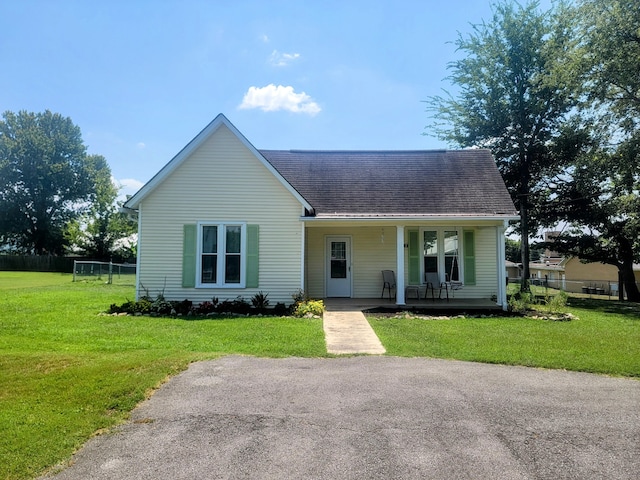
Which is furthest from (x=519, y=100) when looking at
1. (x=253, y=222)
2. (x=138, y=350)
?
(x=138, y=350)

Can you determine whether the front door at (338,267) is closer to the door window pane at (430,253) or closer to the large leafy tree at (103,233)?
the door window pane at (430,253)

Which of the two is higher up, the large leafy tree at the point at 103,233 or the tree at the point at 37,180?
the tree at the point at 37,180

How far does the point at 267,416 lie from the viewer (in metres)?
4.01

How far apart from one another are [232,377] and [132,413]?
144 centimetres

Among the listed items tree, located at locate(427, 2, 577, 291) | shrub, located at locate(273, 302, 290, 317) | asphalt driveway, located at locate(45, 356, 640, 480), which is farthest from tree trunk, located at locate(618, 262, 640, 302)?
asphalt driveway, located at locate(45, 356, 640, 480)

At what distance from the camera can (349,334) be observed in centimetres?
830

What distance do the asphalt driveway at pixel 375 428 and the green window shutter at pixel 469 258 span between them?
8159mm

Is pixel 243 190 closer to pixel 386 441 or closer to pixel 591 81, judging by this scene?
pixel 386 441

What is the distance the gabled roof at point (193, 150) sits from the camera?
11648mm

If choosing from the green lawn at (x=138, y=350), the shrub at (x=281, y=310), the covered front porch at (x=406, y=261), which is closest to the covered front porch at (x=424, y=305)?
the covered front porch at (x=406, y=261)

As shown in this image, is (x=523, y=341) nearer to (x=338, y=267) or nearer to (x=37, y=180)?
(x=338, y=267)

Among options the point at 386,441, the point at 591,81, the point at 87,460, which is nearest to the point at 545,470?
the point at 386,441

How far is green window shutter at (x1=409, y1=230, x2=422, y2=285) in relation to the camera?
44.8 feet

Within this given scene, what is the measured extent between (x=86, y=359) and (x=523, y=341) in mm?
7677
